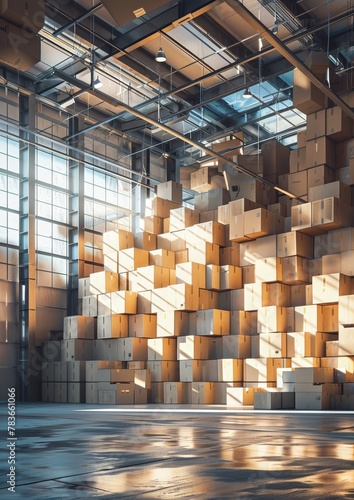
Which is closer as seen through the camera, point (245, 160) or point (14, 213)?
point (245, 160)

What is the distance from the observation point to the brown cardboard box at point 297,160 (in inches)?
641

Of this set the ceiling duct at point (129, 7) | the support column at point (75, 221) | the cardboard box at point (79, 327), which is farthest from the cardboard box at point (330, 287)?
the ceiling duct at point (129, 7)

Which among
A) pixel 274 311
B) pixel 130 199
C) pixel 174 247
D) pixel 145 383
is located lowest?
pixel 145 383

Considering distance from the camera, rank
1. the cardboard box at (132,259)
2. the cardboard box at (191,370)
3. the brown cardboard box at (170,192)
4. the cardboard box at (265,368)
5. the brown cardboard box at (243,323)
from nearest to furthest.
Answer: the cardboard box at (265,368), the cardboard box at (191,370), the brown cardboard box at (243,323), the cardboard box at (132,259), the brown cardboard box at (170,192)

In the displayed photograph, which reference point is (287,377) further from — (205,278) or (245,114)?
(245,114)

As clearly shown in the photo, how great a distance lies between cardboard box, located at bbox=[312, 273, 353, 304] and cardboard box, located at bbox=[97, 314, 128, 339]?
A: 18.3 ft

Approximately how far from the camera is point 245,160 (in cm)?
1744

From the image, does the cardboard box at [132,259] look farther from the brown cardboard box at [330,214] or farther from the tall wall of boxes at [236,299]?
the brown cardboard box at [330,214]

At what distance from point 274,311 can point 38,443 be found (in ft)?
32.7

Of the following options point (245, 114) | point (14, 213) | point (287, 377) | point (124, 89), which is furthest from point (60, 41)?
point (287, 377)

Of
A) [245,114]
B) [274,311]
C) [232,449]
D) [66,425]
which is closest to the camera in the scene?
[232,449]

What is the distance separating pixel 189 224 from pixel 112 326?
3.60 m

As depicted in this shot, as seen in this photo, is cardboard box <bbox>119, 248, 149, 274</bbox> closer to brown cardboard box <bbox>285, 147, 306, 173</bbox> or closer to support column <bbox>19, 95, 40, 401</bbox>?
support column <bbox>19, 95, 40, 401</bbox>

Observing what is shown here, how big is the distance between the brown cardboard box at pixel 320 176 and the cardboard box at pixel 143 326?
18.0 ft
